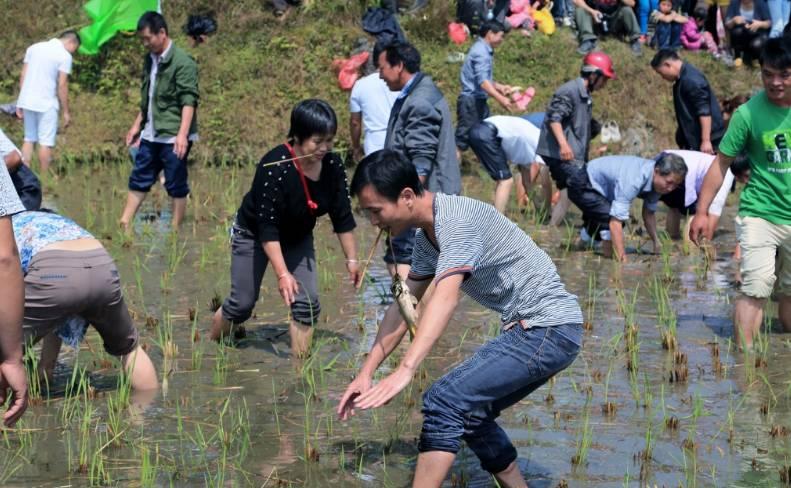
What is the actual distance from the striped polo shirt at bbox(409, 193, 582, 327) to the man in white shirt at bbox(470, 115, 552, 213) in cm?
659

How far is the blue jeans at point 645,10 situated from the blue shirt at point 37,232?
12522 millimetres

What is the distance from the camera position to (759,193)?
6.96 meters

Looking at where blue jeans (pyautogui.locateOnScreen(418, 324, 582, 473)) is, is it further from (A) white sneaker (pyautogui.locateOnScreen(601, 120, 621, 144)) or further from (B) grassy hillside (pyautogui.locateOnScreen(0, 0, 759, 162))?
(A) white sneaker (pyautogui.locateOnScreen(601, 120, 621, 144))

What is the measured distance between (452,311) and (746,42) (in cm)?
1305

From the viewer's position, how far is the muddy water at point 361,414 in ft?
16.8

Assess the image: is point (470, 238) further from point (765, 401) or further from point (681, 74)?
point (681, 74)

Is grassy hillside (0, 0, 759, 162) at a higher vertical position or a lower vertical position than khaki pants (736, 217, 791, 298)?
lower

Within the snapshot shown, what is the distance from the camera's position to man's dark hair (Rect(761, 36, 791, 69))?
6.54 metres

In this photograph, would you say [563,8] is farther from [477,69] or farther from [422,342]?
[422,342]

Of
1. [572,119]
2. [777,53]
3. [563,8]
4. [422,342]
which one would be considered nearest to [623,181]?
[572,119]

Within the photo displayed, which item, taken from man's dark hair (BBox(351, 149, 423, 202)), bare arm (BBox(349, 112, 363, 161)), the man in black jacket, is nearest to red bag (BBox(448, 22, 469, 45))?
bare arm (BBox(349, 112, 363, 161))

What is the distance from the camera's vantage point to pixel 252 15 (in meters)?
16.3

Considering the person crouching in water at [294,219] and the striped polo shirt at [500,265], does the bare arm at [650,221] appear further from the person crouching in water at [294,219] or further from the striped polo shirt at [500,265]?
the striped polo shirt at [500,265]

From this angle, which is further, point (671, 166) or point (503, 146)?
point (503, 146)
